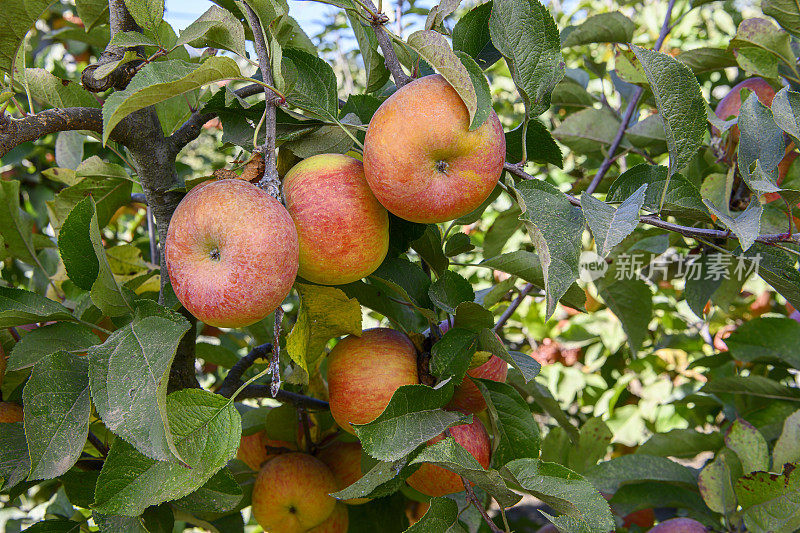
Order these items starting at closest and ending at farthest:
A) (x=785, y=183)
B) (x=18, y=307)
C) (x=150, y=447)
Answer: (x=150, y=447)
(x=18, y=307)
(x=785, y=183)

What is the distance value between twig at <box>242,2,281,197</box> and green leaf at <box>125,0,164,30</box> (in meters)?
0.10

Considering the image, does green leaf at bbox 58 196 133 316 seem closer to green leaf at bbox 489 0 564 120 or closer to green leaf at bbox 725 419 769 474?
green leaf at bbox 489 0 564 120

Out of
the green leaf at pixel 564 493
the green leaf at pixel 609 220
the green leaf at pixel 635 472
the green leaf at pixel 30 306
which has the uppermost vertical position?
the green leaf at pixel 609 220

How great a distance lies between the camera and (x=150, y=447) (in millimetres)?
578

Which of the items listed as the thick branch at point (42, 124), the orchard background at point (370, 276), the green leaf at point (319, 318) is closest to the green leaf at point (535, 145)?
the orchard background at point (370, 276)

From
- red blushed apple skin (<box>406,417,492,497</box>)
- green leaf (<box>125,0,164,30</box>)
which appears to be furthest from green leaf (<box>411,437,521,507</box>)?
green leaf (<box>125,0,164,30</box>)

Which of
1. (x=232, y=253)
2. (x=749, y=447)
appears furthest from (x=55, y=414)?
(x=749, y=447)

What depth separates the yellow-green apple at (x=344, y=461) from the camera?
111 cm

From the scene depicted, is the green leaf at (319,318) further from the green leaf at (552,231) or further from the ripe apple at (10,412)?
the ripe apple at (10,412)

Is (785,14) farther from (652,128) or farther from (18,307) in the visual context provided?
(18,307)

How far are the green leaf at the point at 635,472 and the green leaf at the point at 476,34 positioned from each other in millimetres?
840

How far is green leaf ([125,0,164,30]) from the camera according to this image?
74 cm

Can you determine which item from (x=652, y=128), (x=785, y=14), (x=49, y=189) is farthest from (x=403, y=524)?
(x=49, y=189)

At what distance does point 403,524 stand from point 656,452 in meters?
0.64
